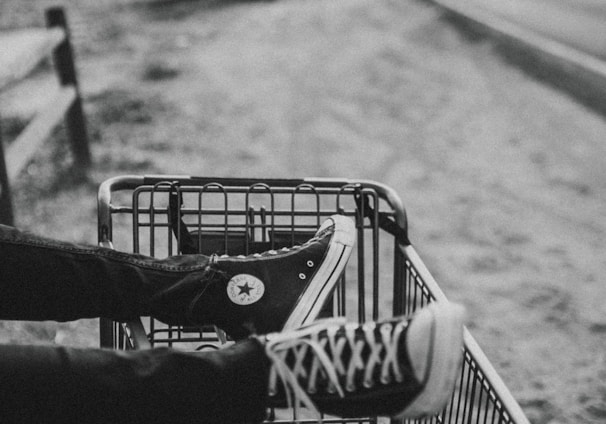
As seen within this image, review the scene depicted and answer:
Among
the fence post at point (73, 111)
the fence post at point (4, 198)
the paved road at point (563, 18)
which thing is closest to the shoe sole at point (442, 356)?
the fence post at point (4, 198)

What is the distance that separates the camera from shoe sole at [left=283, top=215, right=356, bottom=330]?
171cm

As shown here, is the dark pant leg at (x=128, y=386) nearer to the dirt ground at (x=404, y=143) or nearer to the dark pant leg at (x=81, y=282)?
the dark pant leg at (x=81, y=282)

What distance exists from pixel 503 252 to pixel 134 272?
109 inches

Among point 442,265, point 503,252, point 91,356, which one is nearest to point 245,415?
point 91,356

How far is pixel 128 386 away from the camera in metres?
1.50

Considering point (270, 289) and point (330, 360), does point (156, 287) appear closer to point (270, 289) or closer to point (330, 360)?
point (270, 289)

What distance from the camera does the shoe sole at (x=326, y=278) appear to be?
1.71 metres

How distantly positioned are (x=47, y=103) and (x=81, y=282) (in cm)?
347

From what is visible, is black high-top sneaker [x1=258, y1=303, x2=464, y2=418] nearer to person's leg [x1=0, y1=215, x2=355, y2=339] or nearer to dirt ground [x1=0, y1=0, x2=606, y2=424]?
person's leg [x1=0, y1=215, x2=355, y2=339]

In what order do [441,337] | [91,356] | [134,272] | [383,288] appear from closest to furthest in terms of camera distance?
[441,337] → [91,356] → [134,272] → [383,288]

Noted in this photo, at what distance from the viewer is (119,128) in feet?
19.1

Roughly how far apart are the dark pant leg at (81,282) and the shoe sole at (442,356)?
0.55 meters

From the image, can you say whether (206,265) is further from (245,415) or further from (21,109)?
(21,109)

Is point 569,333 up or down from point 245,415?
down
